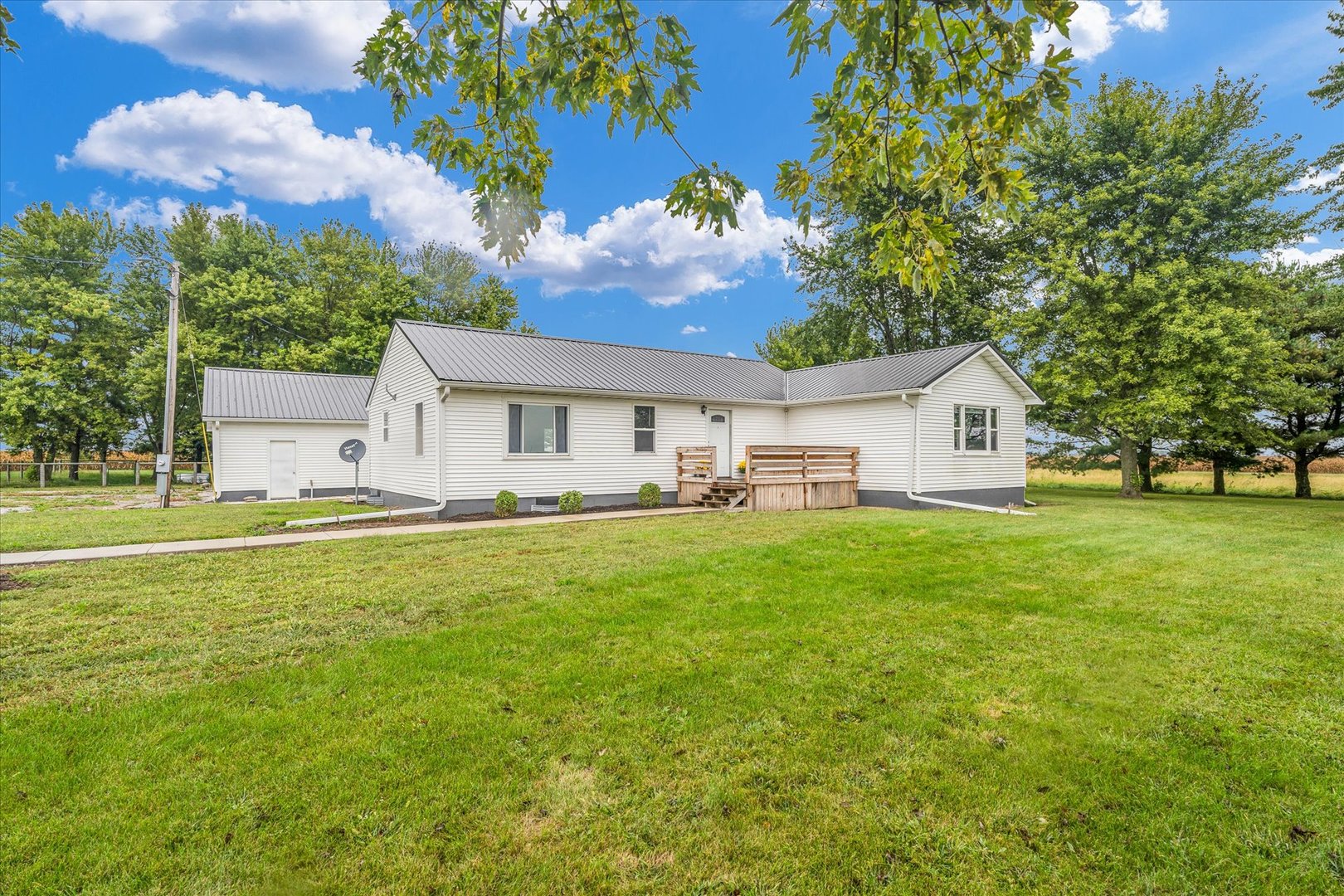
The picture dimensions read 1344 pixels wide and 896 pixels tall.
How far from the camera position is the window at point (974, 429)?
1559cm

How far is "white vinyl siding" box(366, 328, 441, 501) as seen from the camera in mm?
13002

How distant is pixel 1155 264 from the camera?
743 inches

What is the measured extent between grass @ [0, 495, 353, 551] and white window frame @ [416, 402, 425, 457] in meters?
2.18

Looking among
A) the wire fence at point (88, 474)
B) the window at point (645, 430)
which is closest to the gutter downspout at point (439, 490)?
the window at point (645, 430)

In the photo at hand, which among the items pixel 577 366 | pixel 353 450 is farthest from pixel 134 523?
pixel 577 366

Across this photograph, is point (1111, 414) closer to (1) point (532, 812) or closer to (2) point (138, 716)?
(1) point (532, 812)

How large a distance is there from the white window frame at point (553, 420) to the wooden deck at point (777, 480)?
3098 mm

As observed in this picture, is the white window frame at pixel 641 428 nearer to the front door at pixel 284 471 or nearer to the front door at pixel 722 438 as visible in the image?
the front door at pixel 722 438

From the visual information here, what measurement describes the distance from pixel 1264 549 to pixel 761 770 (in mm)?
9701

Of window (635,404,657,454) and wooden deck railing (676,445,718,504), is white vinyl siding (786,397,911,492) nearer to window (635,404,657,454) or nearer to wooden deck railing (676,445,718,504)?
wooden deck railing (676,445,718,504)

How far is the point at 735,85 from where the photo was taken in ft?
31.9

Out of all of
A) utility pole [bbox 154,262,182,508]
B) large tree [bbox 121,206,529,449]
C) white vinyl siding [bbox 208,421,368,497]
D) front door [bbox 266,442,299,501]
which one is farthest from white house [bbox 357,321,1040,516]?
large tree [bbox 121,206,529,449]

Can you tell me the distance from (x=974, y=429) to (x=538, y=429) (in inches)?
465

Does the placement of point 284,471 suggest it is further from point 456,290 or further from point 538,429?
point 456,290
